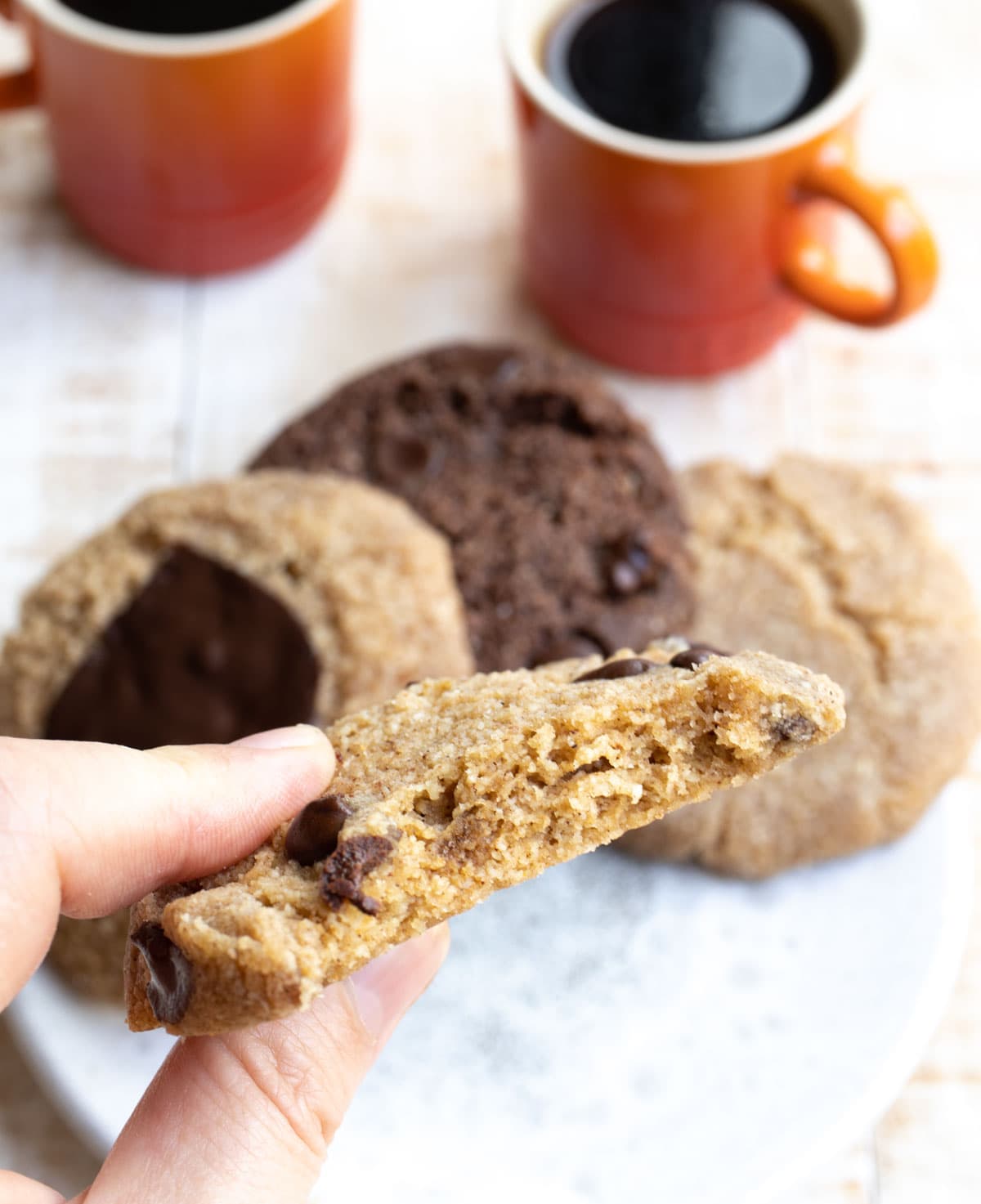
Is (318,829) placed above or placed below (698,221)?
below


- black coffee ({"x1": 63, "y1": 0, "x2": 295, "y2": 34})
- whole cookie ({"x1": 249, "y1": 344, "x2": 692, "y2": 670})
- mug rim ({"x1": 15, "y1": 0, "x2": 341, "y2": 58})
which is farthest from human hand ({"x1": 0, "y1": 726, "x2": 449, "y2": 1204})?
black coffee ({"x1": 63, "y1": 0, "x2": 295, "y2": 34})

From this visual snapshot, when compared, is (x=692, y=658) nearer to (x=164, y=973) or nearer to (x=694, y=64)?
(x=164, y=973)

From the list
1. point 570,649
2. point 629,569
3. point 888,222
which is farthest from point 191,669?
point 888,222

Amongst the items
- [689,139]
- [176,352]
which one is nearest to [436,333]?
[176,352]

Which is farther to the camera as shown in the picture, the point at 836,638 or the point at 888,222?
the point at 888,222

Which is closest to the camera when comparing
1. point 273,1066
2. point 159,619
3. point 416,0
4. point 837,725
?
point 837,725

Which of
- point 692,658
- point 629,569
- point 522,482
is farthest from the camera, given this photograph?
point 522,482

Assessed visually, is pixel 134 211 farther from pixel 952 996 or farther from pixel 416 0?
pixel 952 996
